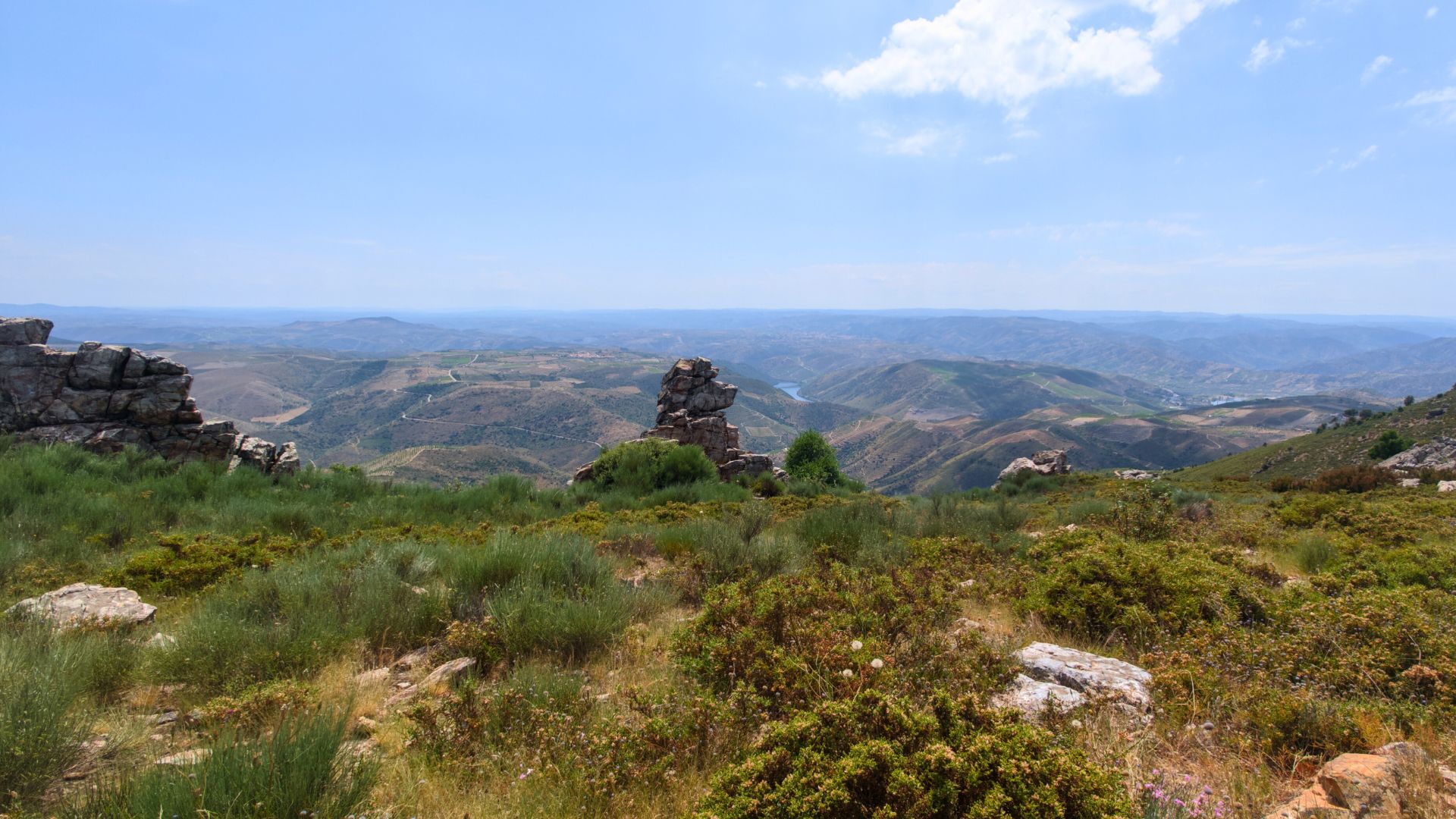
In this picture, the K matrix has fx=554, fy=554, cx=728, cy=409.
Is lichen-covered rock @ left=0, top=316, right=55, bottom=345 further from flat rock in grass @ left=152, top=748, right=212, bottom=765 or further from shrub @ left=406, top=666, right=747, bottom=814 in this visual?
shrub @ left=406, top=666, right=747, bottom=814

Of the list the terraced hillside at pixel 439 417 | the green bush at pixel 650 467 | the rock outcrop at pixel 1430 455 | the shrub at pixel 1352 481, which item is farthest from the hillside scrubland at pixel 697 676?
the terraced hillside at pixel 439 417

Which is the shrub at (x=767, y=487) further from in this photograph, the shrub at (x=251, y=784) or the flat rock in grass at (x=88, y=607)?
the shrub at (x=251, y=784)

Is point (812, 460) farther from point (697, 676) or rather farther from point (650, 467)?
point (697, 676)

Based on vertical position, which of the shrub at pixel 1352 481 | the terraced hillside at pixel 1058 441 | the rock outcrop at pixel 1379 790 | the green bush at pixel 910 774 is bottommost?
the terraced hillside at pixel 1058 441

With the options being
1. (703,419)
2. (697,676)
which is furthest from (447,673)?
(703,419)

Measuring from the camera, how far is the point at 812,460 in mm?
26453

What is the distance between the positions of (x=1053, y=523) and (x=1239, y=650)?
337 inches

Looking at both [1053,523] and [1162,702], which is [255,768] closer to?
[1162,702]

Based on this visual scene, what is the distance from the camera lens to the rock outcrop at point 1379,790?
97.0 inches

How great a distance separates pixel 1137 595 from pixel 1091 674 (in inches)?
74.0

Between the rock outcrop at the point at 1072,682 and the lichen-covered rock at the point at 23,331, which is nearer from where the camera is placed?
the rock outcrop at the point at 1072,682

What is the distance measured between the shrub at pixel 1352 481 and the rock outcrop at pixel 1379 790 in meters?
22.2

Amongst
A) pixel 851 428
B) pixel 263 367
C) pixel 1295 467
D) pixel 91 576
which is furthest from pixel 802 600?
pixel 263 367

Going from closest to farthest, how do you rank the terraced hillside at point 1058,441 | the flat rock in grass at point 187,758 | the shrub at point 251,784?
the shrub at point 251,784
the flat rock in grass at point 187,758
the terraced hillside at point 1058,441
